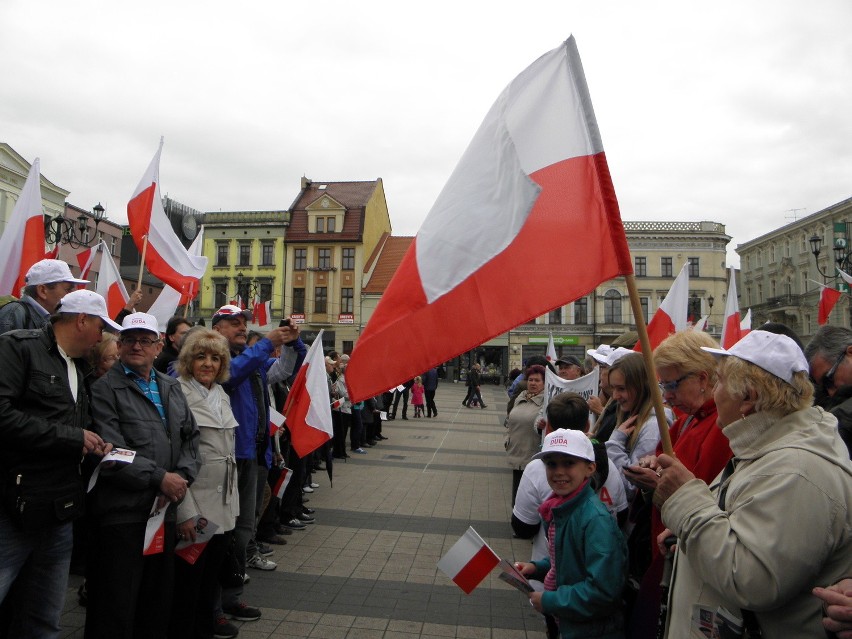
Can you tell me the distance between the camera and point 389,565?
18.0 feet

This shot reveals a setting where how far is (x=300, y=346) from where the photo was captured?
528 cm

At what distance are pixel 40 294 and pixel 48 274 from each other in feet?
0.49

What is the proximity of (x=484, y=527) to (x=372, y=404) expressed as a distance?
6.41m

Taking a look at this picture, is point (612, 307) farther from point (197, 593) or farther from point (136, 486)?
point (136, 486)

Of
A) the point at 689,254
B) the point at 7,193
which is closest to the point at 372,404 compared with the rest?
the point at 7,193

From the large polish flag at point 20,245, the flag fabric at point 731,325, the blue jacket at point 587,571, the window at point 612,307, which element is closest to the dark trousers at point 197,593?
the blue jacket at point 587,571

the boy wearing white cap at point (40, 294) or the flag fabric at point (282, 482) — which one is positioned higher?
the boy wearing white cap at point (40, 294)

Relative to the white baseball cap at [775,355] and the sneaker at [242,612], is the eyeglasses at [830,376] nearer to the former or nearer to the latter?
the white baseball cap at [775,355]

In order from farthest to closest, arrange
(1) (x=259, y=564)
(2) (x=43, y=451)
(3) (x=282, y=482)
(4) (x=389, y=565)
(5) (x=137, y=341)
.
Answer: (3) (x=282, y=482)
(4) (x=389, y=565)
(1) (x=259, y=564)
(5) (x=137, y=341)
(2) (x=43, y=451)

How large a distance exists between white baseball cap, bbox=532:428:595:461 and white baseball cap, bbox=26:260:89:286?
3.26m

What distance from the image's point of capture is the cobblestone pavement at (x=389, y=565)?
13.9 feet

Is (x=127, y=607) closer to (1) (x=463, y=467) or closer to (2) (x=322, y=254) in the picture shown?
(1) (x=463, y=467)

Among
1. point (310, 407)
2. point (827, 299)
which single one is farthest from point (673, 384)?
point (827, 299)

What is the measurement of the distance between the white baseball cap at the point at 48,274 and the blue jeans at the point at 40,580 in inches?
70.0
